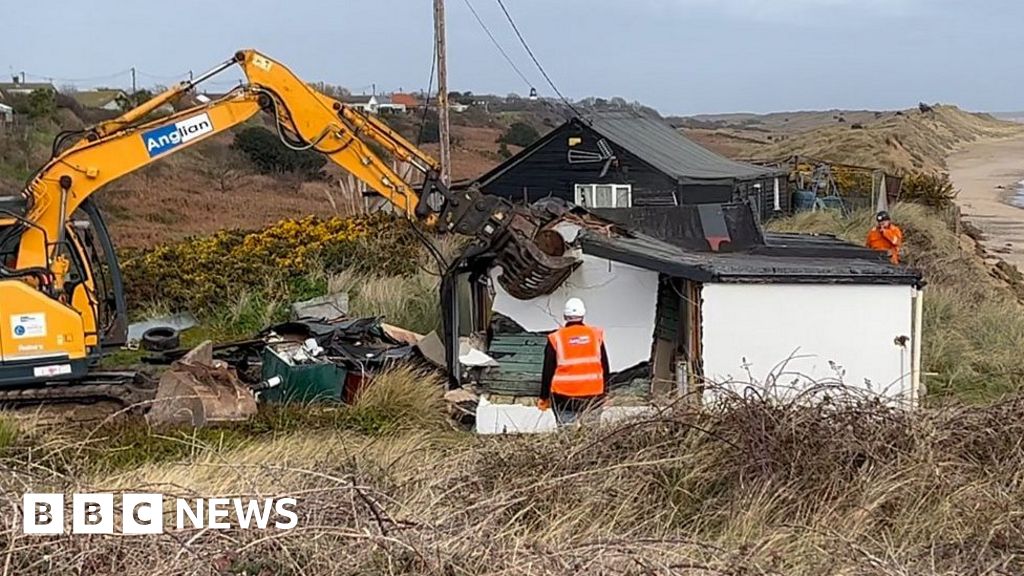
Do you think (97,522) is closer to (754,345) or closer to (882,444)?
(882,444)

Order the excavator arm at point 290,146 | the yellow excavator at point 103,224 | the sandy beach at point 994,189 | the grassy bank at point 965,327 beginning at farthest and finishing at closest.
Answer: the sandy beach at point 994,189 < the grassy bank at point 965,327 < the excavator arm at point 290,146 < the yellow excavator at point 103,224

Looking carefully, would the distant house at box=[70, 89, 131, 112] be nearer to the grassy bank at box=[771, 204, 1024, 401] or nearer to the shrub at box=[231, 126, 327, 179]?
the shrub at box=[231, 126, 327, 179]

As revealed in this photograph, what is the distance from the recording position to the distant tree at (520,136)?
67.0 metres

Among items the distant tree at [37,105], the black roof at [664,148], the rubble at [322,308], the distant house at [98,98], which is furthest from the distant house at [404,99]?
the rubble at [322,308]

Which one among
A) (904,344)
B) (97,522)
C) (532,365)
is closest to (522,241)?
(532,365)

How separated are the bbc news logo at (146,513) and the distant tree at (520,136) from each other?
198 ft

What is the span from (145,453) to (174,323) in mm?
9133

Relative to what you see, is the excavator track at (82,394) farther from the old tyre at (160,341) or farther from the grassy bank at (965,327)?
the grassy bank at (965,327)

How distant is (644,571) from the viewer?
17.4 ft

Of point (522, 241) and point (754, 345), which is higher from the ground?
point (522, 241)

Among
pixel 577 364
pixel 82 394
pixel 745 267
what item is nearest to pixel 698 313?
pixel 745 267

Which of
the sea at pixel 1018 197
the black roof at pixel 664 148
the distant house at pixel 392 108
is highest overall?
the distant house at pixel 392 108

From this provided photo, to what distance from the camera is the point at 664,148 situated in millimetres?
30547

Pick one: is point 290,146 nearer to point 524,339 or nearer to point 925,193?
point 524,339
